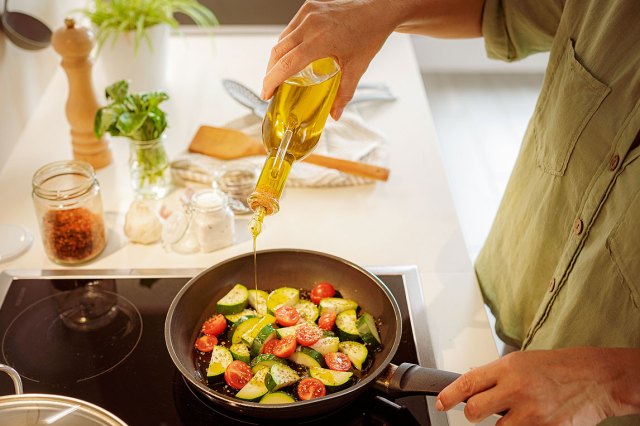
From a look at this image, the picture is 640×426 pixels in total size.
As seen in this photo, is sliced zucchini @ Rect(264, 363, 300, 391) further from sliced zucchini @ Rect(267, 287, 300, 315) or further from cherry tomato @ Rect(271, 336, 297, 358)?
sliced zucchini @ Rect(267, 287, 300, 315)

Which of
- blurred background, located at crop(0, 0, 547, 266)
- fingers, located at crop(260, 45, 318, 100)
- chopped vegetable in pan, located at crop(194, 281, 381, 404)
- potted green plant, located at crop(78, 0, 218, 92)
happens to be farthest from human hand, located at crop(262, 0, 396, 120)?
blurred background, located at crop(0, 0, 547, 266)

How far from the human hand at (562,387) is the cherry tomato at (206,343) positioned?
16.5 inches

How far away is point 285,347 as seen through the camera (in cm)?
102

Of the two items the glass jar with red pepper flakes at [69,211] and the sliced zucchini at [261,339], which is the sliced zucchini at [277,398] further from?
the glass jar with red pepper flakes at [69,211]

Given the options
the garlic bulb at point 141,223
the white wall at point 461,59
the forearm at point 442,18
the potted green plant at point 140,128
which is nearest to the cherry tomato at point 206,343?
the garlic bulb at point 141,223

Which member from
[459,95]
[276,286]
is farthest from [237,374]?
[459,95]

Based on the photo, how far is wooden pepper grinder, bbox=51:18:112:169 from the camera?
4.67 feet

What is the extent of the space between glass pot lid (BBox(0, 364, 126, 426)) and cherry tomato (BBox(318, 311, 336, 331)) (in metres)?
0.36

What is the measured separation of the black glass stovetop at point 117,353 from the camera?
977 mm

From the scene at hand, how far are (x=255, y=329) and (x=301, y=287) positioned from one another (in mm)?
158

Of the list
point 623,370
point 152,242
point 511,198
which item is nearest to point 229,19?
point 152,242

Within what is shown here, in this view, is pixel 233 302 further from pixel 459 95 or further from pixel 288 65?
pixel 459 95

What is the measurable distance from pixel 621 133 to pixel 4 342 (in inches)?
39.4

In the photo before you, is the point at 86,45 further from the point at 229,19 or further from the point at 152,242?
the point at 229,19
